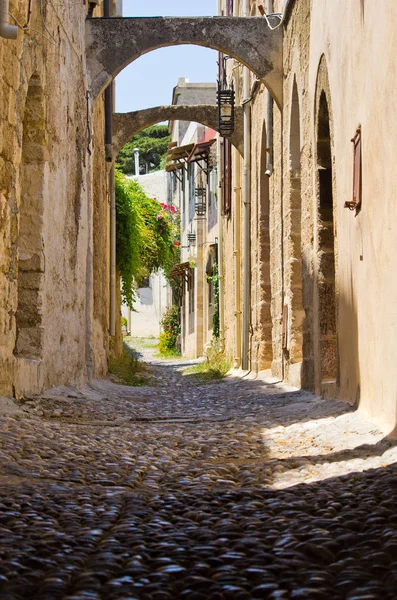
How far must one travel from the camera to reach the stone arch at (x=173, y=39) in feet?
36.8

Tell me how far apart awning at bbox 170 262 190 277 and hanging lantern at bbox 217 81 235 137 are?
13639mm

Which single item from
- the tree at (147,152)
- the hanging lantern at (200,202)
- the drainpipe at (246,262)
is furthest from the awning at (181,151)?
the tree at (147,152)

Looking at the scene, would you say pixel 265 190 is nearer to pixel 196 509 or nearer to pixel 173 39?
pixel 173 39

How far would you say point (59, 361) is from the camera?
8094mm

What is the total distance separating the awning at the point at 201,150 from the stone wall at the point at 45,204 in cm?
1430

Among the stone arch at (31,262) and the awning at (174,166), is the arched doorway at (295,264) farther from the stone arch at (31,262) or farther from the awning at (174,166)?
the awning at (174,166)

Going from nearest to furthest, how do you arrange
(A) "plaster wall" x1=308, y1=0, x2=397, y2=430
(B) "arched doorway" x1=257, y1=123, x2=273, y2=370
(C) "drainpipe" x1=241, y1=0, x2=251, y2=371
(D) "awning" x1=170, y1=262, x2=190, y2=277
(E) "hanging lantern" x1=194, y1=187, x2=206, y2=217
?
(A) "plaster wall" x1=308, y1=0, x2=397, y2=430, (B) "arched doorway" x1=257, y1=123, x2=273, y2=370, (C) "drainpipe" x1=241, y1=0, x2=251, y2=371, (E) "hanging lantern" x1=194, y1=187, x2=206, y2=217, (D) "awning" x1=170, y1=262, x2=190, y2=277

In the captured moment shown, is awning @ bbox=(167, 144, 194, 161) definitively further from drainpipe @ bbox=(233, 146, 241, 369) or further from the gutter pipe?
drainpipe @ bbox=(233, 146, 241, 369)

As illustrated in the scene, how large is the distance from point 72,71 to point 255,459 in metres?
5.98

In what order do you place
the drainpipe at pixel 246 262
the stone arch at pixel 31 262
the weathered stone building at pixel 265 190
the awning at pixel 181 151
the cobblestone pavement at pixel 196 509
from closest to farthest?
1. the cobblestone pavement at pixel 196 509
2. the weathered stone building at pixel 265 190
3. the stone arch at pixel 31 262
4. the drainpipe at pixel 246 262
5. the awning at pixel 181 151

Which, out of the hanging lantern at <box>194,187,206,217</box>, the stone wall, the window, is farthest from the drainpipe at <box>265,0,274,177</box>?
the hanging lantern at <box>194,187,206,217</box>

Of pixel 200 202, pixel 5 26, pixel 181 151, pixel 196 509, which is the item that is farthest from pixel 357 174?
pixel 181 151

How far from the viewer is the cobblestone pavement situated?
85.7 inches

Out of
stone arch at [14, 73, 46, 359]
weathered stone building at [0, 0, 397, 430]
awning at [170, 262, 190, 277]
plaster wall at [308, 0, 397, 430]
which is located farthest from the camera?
awning at [170, 262, 190, 277]
